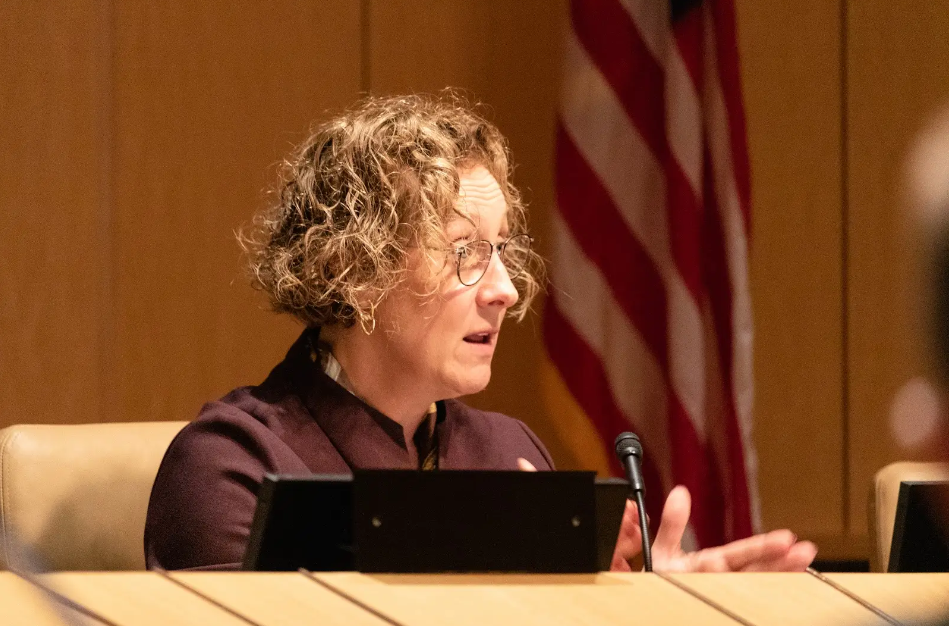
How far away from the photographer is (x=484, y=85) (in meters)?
3.47

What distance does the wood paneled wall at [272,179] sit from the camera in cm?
306

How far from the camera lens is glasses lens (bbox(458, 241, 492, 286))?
186 centimetres

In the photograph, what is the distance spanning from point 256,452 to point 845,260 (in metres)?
2.32

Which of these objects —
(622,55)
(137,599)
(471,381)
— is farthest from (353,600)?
(622,55)

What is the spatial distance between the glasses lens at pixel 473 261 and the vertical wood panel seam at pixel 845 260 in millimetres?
1931

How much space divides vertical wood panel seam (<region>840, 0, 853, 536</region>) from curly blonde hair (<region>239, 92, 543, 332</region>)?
180 centimetres

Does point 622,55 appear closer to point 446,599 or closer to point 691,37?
point 691,37

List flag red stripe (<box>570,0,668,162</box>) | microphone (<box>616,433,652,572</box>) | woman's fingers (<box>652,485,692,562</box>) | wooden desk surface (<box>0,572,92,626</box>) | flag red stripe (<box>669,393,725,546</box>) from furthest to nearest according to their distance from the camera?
flag red stripe (<box>570,0,668,162</box>) → flag red stripe (<box>669,393,725,546</box>) → woman's fingers (<box>652,485,692,562</box>) → microphone (<box>616,433,652,572</box>) → wooden desk surface (<box>0,572,92,626</box>)

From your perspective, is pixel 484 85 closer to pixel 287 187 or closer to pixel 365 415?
pixel 287 187

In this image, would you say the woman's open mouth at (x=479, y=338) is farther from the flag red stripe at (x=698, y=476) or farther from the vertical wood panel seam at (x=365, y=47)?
the vertical wood panel seam at (x=365, y=47)

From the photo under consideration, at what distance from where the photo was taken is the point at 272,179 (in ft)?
10.8

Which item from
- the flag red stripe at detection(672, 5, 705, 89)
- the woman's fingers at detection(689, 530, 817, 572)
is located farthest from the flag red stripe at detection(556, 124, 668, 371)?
the woman's fingers at detection(689, 530, 817, 572)

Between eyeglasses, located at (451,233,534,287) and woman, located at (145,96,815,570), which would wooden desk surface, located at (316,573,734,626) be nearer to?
woman, located at (145,96,815,570)

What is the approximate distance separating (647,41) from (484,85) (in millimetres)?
736
